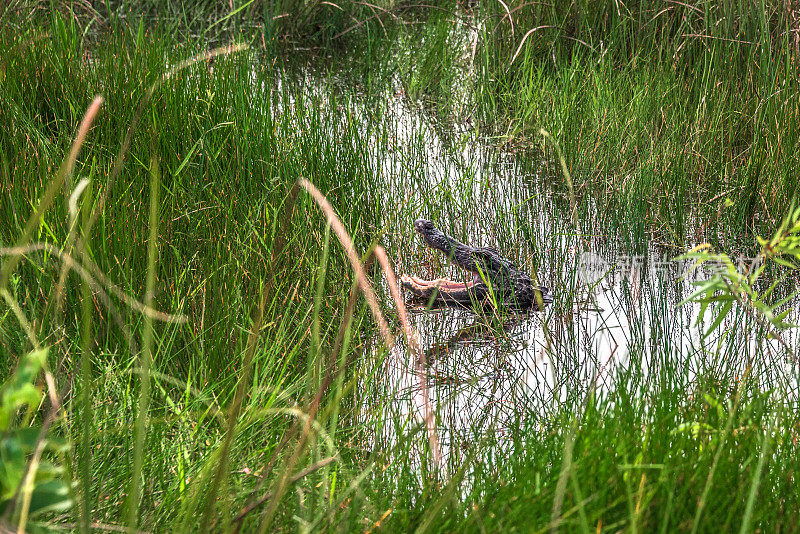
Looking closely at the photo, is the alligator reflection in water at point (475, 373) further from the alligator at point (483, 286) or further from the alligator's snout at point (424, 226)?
the alligator's snout at point (424, 226)

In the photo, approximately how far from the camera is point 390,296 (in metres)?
2.94

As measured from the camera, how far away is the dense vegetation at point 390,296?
1.41 meters

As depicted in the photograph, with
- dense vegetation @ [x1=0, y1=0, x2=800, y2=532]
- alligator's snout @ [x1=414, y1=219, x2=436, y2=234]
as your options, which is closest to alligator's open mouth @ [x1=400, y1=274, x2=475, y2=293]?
dense vegetation @ [x1=0, y1=0, x2=800, y2=532]

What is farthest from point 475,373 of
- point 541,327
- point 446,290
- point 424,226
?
point 424,226

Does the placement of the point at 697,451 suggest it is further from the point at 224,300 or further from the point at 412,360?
the point at 224,300

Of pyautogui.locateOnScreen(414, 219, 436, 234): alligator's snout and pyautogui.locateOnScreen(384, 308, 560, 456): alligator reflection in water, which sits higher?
pyautogui.locateOnScreen(414, 219, 436, 234): alligator's snout

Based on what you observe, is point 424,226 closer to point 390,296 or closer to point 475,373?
point 390,296

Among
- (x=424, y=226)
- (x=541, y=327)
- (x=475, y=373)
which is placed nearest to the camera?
(x=475, y=373)

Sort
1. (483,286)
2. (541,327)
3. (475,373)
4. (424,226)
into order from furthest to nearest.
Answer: (424,226) < (483,286) < (541,327) < (475,373)

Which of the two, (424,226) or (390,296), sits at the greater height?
(424,226)

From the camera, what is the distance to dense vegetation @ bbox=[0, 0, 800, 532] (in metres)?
1.41

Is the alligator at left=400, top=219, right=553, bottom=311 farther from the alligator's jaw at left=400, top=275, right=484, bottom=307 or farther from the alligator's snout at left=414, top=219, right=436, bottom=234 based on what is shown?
the alligator's snout at left=414, top=219, right=436, bottom=234

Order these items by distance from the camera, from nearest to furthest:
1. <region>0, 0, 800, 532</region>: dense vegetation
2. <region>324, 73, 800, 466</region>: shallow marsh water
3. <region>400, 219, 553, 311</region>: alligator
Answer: <region>0, 0, 800, 532</region>: dense vegetation → <region>324, 73, 800, 466</region>: shallow marsh water → <region>400, 219, 553, 311</region>: alligator

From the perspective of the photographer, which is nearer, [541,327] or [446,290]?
[541,327]
